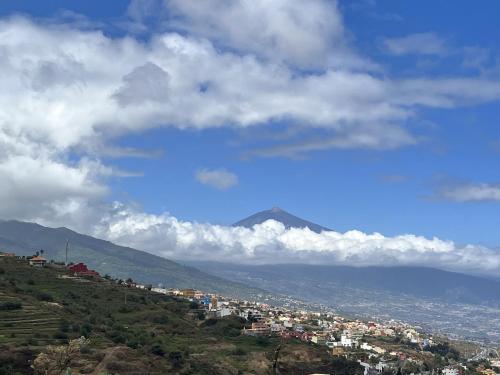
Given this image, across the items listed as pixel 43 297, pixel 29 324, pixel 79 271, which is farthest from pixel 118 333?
pixel 79 271

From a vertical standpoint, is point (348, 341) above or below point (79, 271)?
below

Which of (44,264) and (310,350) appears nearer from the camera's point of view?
(310,350)

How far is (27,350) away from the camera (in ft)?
246

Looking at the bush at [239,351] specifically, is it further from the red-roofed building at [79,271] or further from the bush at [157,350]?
the red-roofed building at [79,271]

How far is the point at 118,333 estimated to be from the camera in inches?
3723

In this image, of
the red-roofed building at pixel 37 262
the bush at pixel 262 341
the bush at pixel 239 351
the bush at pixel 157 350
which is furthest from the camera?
the red-roofed building at pixel 37 262

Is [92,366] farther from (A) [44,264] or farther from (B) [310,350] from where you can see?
(A) [44,264]

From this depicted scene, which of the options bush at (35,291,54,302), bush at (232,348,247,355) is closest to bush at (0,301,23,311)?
bush at (35,291,54,302)

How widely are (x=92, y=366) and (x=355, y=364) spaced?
178 feet

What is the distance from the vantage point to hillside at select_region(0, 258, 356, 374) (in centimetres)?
7919

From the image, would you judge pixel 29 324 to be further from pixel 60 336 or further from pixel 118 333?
pixel 118 333

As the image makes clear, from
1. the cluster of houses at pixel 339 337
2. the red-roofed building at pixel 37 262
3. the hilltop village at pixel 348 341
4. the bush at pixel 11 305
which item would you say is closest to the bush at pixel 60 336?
the bush at pixel 11 305

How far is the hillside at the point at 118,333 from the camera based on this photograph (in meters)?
79.2

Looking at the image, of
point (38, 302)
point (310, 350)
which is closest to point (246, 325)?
point (310, 350)
